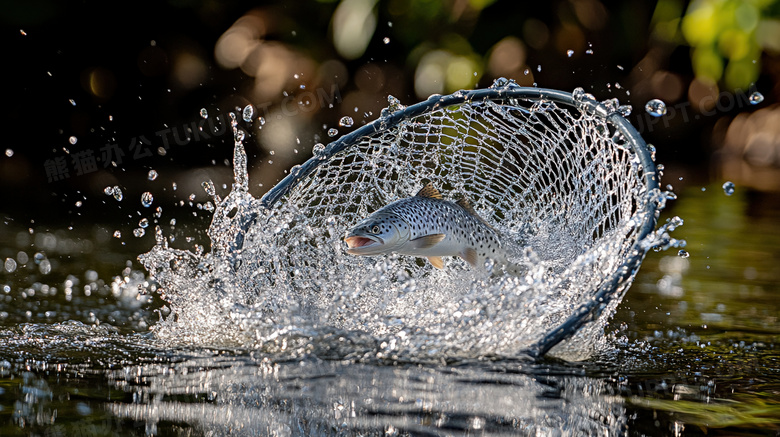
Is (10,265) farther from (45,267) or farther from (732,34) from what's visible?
(732,34)

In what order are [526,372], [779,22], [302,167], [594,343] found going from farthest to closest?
[779,22] < [302,167] < [594,343] < [526,372]

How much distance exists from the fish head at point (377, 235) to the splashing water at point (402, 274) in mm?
288

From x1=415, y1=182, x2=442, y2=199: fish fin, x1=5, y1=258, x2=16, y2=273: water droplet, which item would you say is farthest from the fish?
x1=5, y1=258, x2=16, y2=273: water droplet

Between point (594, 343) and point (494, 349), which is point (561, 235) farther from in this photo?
point (494, 349)

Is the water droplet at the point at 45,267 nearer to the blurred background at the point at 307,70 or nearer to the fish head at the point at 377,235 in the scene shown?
the fish head at the point at 377,235

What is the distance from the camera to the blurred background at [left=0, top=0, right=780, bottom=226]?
14062 mm

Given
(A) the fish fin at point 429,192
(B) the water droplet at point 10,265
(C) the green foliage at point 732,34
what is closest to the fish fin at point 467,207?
(A) the fish fin at point 429,192

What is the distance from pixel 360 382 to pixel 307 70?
1262 cm

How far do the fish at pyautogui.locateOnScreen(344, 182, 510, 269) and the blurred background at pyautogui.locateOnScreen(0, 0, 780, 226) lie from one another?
1006 cm

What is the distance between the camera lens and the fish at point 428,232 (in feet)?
9.62

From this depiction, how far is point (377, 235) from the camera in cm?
291

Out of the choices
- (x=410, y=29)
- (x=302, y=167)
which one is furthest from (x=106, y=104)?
(x=302, y=167)

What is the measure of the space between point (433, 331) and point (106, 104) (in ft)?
42.6

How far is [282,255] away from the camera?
368 centimetres
